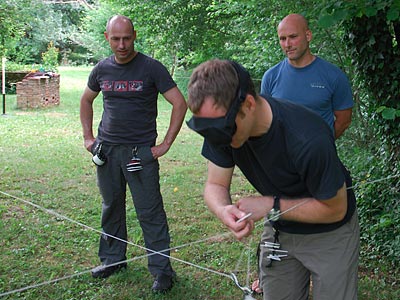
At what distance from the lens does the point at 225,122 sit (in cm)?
166

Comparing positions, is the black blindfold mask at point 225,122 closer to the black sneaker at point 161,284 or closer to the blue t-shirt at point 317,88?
the blue t-shirt at point 317,88

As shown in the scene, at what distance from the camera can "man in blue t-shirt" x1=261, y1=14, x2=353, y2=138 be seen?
3.40 metres

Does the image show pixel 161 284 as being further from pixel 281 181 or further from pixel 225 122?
pixel 225 122

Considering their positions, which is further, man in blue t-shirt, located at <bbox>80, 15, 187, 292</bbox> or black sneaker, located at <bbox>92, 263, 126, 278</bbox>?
black sneaker, located at <bbox>92, 263, 126, 278</bbox>

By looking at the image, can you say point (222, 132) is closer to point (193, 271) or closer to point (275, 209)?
point (275, 209)

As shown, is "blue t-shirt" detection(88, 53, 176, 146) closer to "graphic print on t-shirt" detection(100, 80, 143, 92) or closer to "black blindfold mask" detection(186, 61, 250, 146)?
"graphic print on t-shirt" detection(100, 80, 143, 92)

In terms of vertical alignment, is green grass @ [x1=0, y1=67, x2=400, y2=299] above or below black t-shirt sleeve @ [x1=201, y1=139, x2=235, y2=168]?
below

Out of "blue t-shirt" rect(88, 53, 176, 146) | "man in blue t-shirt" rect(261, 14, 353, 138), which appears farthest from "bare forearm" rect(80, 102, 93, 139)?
"man in blue t-shirt" rect(261, 14, 353, 138)

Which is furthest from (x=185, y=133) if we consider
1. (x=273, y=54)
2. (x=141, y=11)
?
(x=273, y=54)

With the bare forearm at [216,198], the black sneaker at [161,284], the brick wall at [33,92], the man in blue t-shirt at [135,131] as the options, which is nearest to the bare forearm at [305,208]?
the bare forearm at [216,198]

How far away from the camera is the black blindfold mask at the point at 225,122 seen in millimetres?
1664

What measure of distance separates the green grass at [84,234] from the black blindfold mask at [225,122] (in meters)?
1.48

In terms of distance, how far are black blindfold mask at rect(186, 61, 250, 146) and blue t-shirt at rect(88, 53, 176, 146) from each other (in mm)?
2067

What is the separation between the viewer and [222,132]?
1.69 metres
